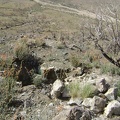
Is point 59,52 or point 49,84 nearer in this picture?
point 49,84

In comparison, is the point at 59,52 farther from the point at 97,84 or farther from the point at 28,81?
the point at 97,84

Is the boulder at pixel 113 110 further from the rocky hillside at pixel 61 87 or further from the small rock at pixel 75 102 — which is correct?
the small rock at pixel 75 102

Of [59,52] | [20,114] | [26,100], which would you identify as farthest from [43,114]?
[59,52]

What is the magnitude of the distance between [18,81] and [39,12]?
6295 centimetres

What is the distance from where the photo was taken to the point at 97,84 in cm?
649

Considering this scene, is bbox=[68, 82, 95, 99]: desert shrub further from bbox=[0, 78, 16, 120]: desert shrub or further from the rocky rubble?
bbox=[0, 78, 16, 120]: desert shrub

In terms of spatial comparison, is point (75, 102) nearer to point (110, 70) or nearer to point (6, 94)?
point (6, 94)

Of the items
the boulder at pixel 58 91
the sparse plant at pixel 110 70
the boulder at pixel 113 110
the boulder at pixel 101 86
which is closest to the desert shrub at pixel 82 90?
the boulder at pixel 58 91

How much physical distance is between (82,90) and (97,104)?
606 millimetres

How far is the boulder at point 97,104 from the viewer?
213 inches

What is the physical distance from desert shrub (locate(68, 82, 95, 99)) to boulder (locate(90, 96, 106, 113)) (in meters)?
0.40

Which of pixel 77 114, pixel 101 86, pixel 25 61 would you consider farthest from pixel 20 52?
pixel 77 114

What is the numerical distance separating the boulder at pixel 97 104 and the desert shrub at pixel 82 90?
40cm

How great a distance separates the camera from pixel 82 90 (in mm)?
5973
